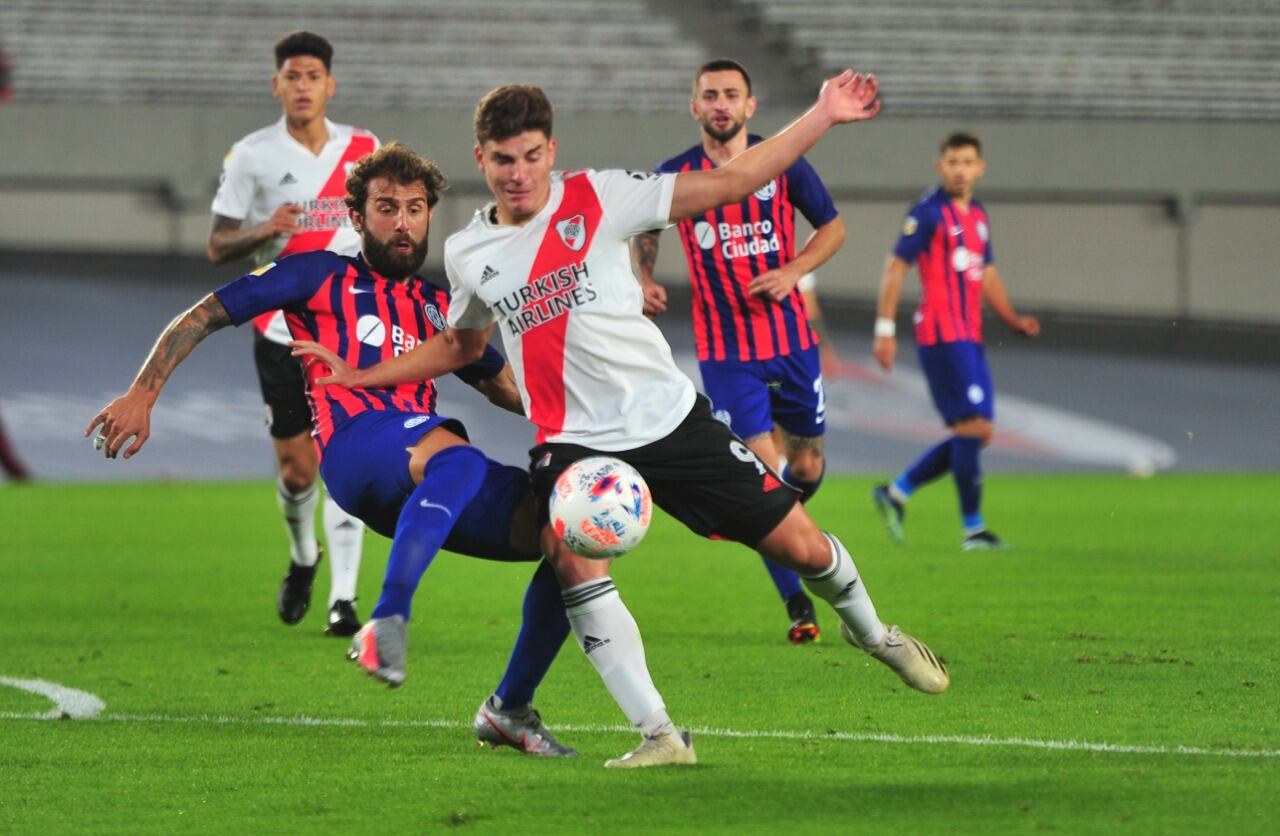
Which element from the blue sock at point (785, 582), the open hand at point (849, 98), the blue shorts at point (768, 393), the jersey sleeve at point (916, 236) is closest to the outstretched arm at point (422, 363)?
the open hand at point (849, 98)

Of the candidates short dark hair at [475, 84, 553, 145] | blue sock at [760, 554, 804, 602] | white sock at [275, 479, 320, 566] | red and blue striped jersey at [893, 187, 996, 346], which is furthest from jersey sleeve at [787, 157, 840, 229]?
red and blue striped jersey at [893, 187, 996, 346]

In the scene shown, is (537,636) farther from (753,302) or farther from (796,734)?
(753,302)

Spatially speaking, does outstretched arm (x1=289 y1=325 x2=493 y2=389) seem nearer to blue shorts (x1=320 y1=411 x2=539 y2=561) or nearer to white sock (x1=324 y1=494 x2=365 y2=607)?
blue shorts (x1=320 y1=411 x2=539 y2=561)

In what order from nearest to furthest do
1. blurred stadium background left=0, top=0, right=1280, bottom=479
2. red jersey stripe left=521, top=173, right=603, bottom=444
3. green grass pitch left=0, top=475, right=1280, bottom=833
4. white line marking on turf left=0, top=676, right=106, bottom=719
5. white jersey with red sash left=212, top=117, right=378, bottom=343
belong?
green grass pitch left=0, top=475, right=1280, bottom=833 → red jersey stripe left=521, top=173, right=603, bottom=444 → white line marking on turf left=0, top=676, right=106, bottom=719 → white jersey with red sash left=212, top=117, right=378, bottom=343 → blurred stadium background left=0, top=0, right=1280, bottom=479

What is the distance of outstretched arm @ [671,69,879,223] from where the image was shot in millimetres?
4504

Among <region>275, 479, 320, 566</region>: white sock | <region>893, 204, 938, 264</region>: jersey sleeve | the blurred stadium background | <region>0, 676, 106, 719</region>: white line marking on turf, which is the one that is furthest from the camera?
Answer: the blurred stadium background

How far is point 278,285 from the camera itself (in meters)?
5.33

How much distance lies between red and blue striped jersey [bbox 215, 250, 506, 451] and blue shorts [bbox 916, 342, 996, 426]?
18.2 ft

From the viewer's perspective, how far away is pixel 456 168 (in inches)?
781

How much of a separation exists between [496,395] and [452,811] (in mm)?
1592

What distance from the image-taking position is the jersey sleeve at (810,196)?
23.6 ft

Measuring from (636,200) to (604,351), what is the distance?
0.39 meters

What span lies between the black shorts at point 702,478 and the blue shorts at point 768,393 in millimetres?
2380

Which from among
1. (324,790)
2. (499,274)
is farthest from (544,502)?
(324,790)
